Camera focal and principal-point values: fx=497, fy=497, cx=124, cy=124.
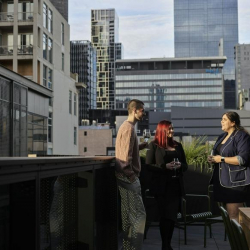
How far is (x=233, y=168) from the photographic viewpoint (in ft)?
18.0

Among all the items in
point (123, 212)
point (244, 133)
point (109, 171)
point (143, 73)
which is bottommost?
point (123, 212)

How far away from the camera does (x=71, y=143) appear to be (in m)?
59.1

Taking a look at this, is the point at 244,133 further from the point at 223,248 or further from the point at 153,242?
the point at 153,242

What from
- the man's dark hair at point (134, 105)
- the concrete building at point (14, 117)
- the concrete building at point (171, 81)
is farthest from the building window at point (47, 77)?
the concrete building at point (171, 81)

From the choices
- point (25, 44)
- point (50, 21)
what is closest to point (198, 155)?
point (25, 44)

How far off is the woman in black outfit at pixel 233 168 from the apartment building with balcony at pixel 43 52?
41.2 meters

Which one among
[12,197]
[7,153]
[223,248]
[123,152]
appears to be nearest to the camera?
[12,197]

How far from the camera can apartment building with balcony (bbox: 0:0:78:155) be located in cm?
4647

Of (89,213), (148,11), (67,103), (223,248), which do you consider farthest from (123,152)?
(148,11)

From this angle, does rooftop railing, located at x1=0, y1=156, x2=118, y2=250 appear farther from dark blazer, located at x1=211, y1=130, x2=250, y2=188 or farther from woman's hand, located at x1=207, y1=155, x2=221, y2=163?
dark blazer, located at x1=211, y1=130, x2=250, y2=188

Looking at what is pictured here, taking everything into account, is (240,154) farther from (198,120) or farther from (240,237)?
(198,120)

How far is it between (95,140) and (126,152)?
334 feet

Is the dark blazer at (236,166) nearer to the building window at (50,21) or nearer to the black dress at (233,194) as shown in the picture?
the black dress at (233,194)

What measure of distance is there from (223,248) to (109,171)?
7.62 ft
